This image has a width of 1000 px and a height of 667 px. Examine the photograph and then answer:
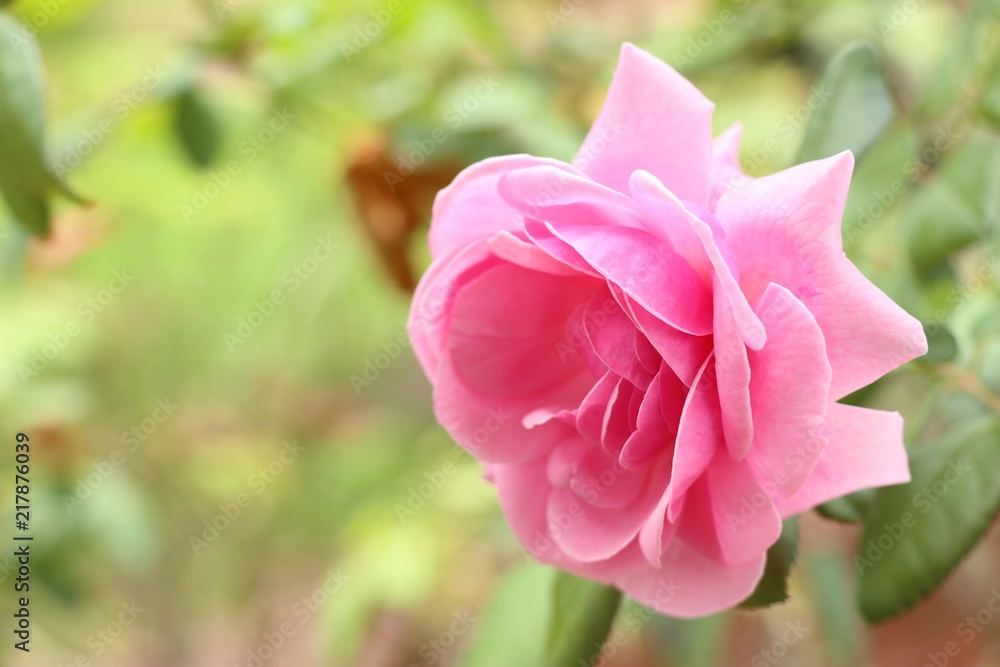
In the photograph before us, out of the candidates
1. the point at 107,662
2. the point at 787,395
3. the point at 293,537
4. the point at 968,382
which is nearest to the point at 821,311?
the point at 787,395

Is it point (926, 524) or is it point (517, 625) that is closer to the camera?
point (926, 524)

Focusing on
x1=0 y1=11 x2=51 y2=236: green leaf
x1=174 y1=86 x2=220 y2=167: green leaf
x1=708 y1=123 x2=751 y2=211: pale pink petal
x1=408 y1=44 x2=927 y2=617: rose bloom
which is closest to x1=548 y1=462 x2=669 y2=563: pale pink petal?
x1=408 y1=44 x2=927 y2=617: rose bloom

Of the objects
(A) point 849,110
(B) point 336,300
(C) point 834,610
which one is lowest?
(B) point 336,300

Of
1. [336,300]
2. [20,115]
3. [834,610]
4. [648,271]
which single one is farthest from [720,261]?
[336,300]

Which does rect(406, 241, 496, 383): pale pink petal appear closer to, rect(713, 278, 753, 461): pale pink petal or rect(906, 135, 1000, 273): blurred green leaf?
rect(713, 278, 753, 461): pale pink petal

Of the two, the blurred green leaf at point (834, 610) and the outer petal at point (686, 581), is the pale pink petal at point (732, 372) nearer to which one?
the outer petal at point (686, 581)

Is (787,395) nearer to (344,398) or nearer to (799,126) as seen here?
(799,126)

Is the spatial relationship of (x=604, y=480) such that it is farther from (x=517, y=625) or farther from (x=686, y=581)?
(x=517, y=625)

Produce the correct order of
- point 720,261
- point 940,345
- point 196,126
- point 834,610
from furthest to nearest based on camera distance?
point 834,610 < point 196,126 < point 940,345 < point 720,261
